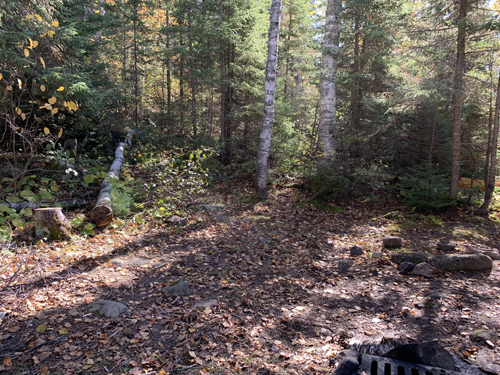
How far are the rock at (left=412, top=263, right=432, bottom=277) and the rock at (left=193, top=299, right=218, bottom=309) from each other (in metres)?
3.65

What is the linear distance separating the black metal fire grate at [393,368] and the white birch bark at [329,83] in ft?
26.2

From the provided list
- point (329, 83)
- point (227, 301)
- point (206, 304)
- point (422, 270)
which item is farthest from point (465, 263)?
point (329, 83)

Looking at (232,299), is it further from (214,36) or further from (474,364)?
(214,36)

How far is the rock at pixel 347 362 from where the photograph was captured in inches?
112

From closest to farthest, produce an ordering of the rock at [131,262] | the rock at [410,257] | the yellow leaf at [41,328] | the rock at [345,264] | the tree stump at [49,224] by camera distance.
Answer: the yellow leaf at [41,328] → the rock at [131,262] → the rock at [410,257] → the rock at [345,264] → the tree stump at [49,224]

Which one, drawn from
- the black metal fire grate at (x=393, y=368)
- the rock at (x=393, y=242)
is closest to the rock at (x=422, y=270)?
the rock at (x=393, y=242)

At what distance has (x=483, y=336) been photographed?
3.31 meters

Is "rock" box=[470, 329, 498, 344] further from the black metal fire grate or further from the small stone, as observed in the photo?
the black metal fire grate

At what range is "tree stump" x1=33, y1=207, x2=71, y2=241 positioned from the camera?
5.76 meters

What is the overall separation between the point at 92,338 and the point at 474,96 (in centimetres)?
1179

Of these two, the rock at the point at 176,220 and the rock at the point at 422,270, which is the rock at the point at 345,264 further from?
the rock at the point at 176,220

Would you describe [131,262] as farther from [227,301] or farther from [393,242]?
[393,242]

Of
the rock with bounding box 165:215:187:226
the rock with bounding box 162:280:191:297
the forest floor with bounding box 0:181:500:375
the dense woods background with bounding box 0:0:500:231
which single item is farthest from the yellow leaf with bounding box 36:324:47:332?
the rock with bounding box 165:215:187:226

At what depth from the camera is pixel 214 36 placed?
1180cm
